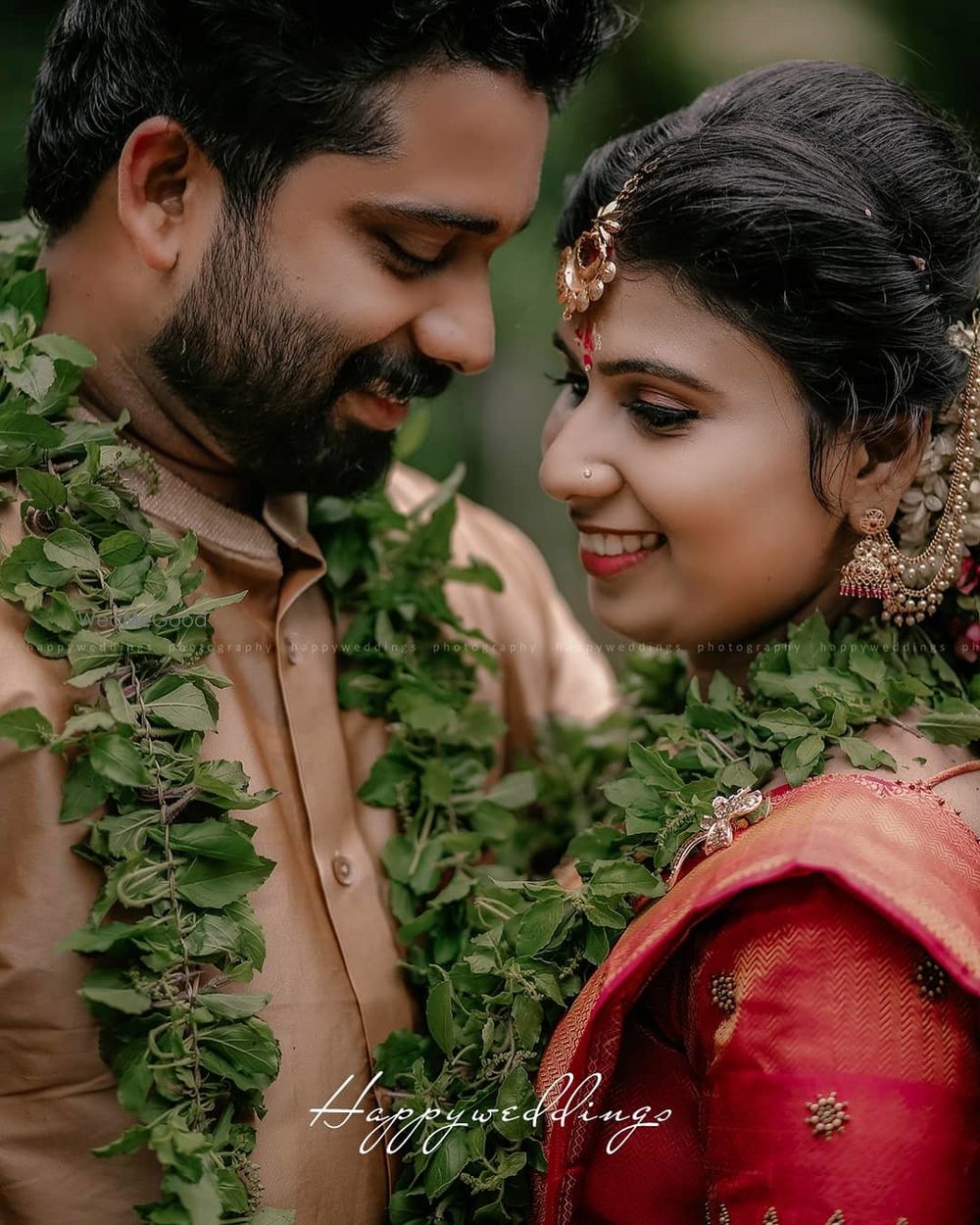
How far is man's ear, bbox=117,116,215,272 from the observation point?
2.13 meters

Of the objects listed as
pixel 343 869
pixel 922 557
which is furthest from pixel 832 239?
pixel 343 869

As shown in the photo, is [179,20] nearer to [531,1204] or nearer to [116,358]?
[116,358]

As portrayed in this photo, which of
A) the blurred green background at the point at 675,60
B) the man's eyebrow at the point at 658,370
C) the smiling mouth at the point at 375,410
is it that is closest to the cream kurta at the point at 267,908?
the smiling mouth at the point at 375,410

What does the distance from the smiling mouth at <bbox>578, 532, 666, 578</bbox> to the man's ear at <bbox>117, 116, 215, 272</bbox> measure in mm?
911

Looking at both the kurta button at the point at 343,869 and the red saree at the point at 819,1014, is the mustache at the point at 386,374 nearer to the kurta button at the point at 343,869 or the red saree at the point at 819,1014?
the kurta button at the point at 343,869

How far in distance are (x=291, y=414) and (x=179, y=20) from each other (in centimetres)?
69

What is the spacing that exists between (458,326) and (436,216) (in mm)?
215

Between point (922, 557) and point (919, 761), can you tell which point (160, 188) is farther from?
point (919, 761)

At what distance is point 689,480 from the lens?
202 cm

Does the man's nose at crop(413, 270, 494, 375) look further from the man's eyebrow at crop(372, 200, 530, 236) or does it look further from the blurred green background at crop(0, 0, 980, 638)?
the blurred green background at crop(0, 0, 980, 638)

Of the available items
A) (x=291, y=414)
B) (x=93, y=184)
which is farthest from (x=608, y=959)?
(x=93, y=184)

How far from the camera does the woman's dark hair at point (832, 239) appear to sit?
75.9 inches

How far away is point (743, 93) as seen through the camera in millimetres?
2109

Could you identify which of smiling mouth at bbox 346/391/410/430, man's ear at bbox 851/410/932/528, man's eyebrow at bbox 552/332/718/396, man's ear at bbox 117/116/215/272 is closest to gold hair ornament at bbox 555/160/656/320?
man's eyebrow at bbox 552/332/718/396
